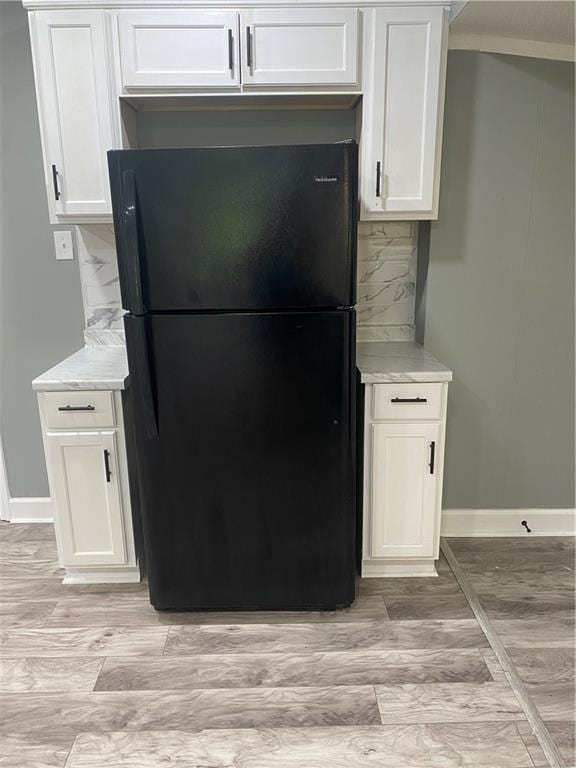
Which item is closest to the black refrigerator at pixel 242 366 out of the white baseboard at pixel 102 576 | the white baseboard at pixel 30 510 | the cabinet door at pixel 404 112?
the white baseboard at pixel 102 576

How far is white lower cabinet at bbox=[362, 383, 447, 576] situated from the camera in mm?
2020

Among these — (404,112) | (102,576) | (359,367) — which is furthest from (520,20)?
(102,576)

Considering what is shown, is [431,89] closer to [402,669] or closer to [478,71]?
[478,71]

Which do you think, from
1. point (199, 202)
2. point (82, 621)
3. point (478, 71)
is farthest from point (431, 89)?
point (82, 621)

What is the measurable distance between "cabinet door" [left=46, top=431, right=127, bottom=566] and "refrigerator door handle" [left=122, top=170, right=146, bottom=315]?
0.58m

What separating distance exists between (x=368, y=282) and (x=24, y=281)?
159 centimetres

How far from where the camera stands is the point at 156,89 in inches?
77.3

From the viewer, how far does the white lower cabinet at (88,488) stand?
6.53 ft

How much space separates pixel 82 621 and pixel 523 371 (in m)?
2.10

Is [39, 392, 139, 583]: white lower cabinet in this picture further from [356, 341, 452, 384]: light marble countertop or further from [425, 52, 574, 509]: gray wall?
[425, 52, 574, 509]: gray wall

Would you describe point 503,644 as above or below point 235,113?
below

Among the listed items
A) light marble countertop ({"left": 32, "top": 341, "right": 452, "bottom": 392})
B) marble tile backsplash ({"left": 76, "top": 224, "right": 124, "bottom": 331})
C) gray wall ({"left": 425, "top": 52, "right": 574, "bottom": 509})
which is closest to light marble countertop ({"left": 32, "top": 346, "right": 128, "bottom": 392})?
light marble countertop ({"left": 32, "top": 341, "right": 452, "bottom": 392})

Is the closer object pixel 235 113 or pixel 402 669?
pixel 402 669

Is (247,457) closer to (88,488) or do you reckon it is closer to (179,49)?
(88,488)
